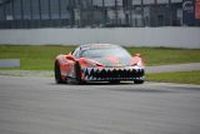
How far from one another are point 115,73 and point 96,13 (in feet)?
105

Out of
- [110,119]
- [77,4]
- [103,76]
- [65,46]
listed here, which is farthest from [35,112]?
[77,4]

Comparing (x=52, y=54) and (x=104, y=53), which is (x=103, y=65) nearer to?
(x=104, y=53)

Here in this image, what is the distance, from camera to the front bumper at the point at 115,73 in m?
21.5

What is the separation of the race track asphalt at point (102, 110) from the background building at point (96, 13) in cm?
2553

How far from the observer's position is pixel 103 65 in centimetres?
2184

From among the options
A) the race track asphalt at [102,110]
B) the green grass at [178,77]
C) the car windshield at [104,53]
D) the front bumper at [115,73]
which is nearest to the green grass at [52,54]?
the green grass at [178,77]

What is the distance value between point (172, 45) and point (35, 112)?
30418mm

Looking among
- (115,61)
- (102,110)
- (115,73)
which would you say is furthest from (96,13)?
(102,110)

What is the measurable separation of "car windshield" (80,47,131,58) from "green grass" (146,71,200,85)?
4.97ft

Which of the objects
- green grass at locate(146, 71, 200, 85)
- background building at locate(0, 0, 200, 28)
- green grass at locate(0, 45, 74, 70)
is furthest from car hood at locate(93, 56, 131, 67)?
background building at locate(0, 0, 200, 28)

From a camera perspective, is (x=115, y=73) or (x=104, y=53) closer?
(x=115, y=73)

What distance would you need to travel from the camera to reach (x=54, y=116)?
12984 millimetres

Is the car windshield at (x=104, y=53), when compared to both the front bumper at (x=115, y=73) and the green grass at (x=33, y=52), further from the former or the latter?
the green grass at (x=33, y=52)

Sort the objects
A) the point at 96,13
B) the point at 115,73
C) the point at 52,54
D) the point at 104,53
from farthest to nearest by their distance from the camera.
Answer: the point at 96,13 → the point at 52,54 → the point at 104,53 → the point at 115,73
